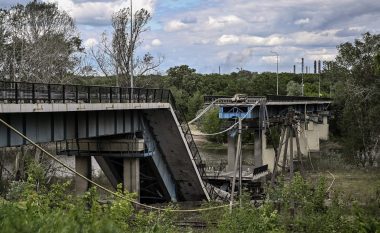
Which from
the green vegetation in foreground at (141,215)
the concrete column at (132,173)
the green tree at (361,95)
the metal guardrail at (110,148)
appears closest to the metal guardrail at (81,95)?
the metal guardrail at (110,148)

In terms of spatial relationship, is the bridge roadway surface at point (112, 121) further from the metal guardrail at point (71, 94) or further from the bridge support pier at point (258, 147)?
the bridge support pier at point (258, 147)

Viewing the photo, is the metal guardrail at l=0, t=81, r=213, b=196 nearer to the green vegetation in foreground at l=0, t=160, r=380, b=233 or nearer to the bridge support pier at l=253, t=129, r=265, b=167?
the green vegetation in foreground at l=0, t=160, r=380, b=233

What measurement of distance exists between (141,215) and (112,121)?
15438mm

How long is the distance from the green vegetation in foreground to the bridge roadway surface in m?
4.43

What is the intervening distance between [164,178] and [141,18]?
2233cm

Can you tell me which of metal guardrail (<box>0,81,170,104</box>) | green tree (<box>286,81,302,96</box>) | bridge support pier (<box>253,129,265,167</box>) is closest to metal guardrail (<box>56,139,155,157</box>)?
metal guardrail (<box>0,81,170,104</box>)

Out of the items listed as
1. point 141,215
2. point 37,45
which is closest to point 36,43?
point 37,45

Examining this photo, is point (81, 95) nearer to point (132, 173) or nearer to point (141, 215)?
point (132, 173)

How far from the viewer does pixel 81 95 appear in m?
25.0

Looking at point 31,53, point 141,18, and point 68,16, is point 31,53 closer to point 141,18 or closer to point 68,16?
point 68,16

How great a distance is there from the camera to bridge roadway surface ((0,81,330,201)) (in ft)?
67.7

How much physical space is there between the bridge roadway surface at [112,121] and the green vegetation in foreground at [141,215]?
443 centimetres

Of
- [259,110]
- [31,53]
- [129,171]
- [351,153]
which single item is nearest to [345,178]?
[259,110]

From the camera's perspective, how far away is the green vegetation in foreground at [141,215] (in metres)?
6.69
